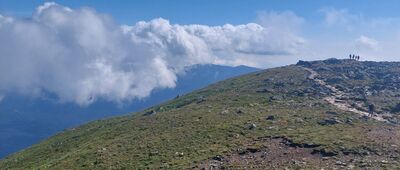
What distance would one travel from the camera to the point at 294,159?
53.2 m

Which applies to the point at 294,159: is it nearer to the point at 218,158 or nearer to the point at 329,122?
the point at 218,158

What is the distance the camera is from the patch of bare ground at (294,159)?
4941 cm

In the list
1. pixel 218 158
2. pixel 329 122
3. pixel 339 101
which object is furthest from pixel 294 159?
pixel 339 101

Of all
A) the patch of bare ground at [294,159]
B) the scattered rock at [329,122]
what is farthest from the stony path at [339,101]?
the patch of bare ground at [294,159]

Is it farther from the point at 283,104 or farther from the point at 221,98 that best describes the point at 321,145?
the point at 221,98

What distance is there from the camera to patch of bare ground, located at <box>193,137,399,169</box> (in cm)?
4941

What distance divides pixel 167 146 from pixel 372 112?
145 feet

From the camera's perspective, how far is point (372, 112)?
3415 inches

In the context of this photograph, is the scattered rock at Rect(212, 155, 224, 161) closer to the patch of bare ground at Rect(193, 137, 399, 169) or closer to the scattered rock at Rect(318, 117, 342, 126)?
the patch of bare ground at Rect(193, 137, 399, 169)

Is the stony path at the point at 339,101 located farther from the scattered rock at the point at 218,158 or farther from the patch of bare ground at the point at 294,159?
the scattered rock at the point at 218,158

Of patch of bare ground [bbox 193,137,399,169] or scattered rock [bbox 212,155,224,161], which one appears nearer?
patch of bare ground [bbox 193,137,399,169]

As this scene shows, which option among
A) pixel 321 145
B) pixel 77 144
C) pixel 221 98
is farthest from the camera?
pixel 221 98

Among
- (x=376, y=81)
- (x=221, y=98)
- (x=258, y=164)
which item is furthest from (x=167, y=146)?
(x=376, y=81)

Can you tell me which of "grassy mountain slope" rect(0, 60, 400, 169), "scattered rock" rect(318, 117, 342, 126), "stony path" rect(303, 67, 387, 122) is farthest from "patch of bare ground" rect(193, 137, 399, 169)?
"stony path" rect(303, 67, 387, 122)
